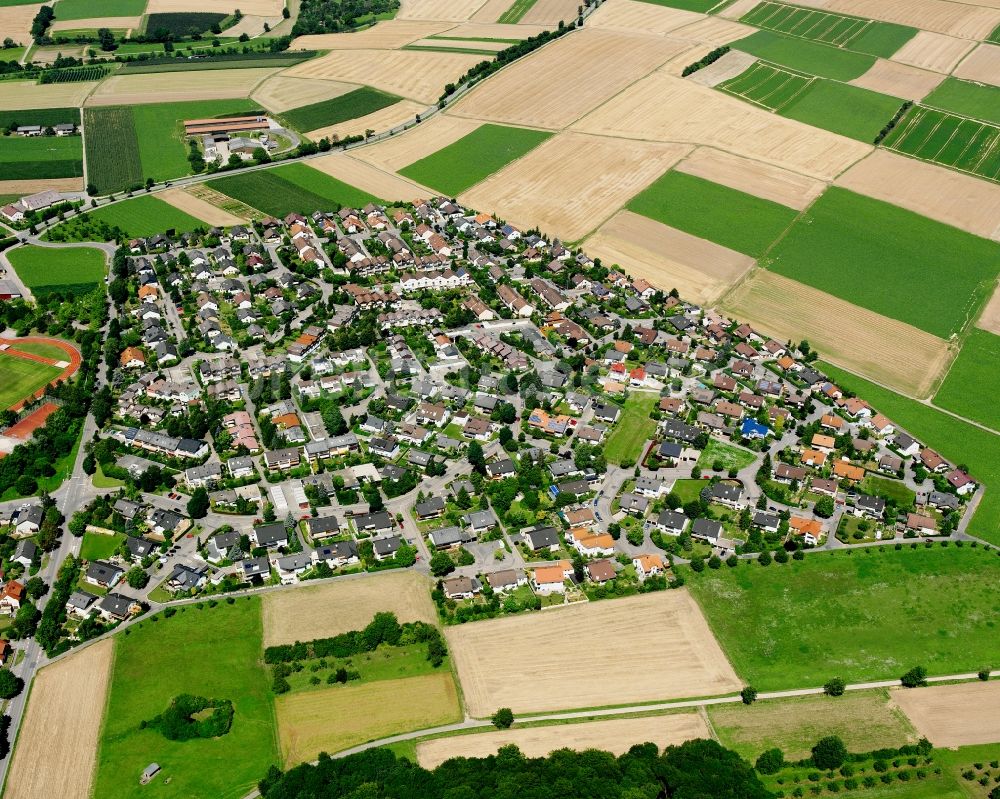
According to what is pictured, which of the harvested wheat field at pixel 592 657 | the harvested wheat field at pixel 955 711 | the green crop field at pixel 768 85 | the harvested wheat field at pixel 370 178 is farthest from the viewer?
the green crop field at pixel 768 85

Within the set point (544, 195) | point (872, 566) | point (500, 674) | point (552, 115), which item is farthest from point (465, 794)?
point (552, 115)

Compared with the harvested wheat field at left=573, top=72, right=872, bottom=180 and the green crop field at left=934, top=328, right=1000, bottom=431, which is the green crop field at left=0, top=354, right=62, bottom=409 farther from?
the green crop field at left=934, top=328, right=1000, bottom=431

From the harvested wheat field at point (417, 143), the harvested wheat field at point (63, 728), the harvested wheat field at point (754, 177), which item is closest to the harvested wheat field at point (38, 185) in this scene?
the harvested wheat field at point (417, 143)

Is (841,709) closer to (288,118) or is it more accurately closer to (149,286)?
(149,286)

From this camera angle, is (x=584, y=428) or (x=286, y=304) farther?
(x=286, y=304)

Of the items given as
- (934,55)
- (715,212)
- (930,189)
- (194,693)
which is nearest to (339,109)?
(715,212)

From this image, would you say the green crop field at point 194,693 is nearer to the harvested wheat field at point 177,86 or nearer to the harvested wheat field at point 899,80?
the harvested wheat field at point 177,86

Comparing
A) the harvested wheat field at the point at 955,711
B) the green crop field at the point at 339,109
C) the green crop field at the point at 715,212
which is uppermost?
the green crop field at the point at 339,109
